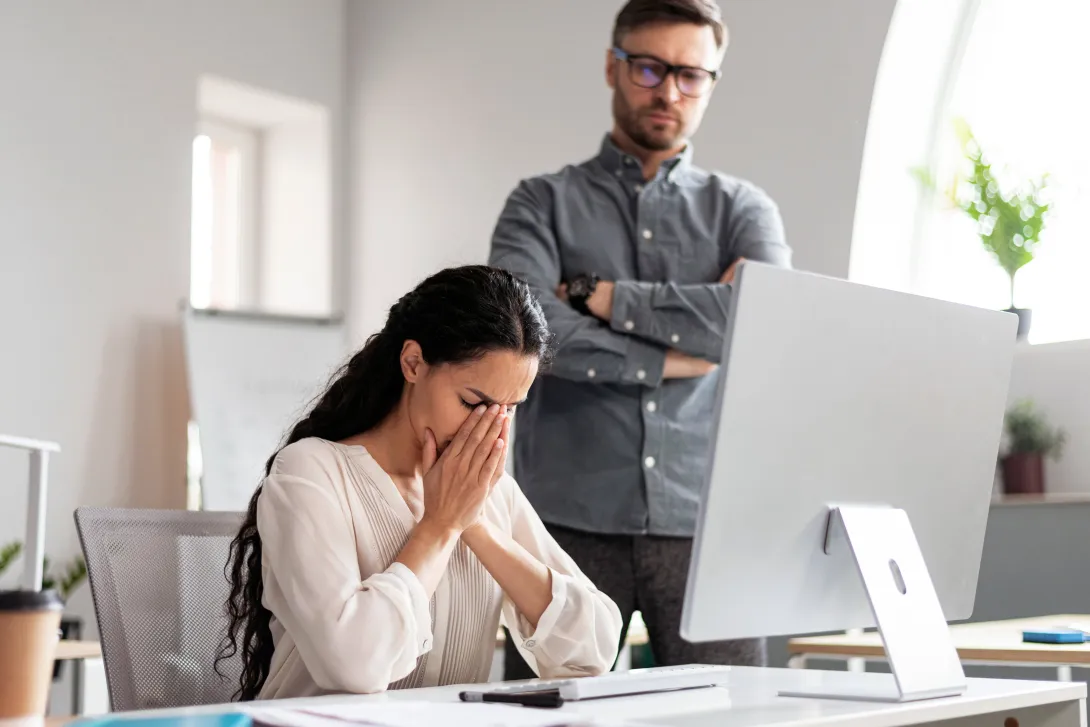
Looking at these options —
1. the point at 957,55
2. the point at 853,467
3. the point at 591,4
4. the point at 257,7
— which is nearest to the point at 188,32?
the point at 257,7

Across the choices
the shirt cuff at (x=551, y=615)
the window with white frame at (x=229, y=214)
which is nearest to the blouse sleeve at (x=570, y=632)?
the shirt cuff at (x=551, y=615)

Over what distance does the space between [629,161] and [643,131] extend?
64 millimetres

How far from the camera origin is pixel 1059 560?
3.09 metres

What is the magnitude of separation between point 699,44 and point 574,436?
663mm

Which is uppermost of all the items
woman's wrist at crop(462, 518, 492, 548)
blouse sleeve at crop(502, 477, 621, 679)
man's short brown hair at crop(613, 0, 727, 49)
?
man's short brown hair at crop(613, 0, 727, 49)

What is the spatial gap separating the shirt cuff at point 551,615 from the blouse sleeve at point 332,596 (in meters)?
0.17

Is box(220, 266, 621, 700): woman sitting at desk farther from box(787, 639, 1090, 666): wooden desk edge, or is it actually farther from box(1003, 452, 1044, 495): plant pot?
box(1003, 452, 1044, 495): plant pot

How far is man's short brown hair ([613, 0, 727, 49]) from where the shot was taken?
203 centimetres

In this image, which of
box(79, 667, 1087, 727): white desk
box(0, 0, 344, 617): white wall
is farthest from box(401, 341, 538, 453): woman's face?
box(0, 0, 344, 617): white wall

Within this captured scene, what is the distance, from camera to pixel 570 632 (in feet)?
5.04

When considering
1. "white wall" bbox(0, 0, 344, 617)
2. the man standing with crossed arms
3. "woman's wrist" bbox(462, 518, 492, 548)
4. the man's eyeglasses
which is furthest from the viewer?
"white wall" bbox(0, 0, 344, 617)

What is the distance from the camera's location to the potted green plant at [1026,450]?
339cm

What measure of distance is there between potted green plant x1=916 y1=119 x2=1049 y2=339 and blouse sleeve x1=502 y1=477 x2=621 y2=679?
220 centimetres

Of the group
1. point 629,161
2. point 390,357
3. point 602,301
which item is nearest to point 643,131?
point 629,161
